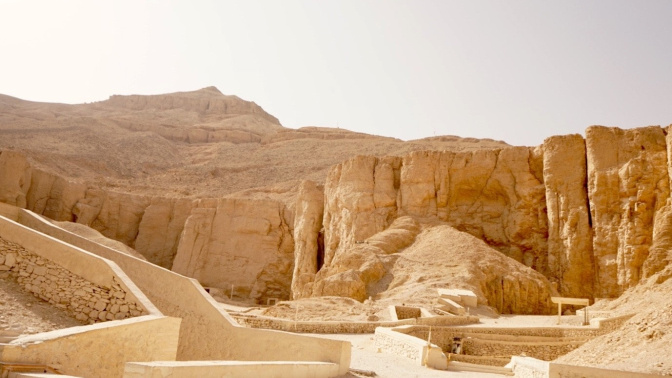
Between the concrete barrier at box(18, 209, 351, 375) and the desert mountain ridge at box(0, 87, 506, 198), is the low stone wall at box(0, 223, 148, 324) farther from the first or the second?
the desert mountain ridge at box(0, 87, 506, 198)

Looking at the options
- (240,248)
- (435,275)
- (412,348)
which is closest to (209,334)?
(412,348)

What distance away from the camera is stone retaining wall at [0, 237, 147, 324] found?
10219mm

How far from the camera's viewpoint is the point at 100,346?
8.59 meters

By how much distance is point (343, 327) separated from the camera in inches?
841

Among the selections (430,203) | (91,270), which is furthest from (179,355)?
(430,203)

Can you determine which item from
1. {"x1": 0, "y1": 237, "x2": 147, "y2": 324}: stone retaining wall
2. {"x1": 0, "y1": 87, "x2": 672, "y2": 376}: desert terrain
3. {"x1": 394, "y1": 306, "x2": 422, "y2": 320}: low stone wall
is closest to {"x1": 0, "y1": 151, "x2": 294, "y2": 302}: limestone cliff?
{"x1": 0, "y1": 87, "x2": 672, "y2": 376}: desert terrain

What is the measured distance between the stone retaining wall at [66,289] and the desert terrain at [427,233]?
37 cm

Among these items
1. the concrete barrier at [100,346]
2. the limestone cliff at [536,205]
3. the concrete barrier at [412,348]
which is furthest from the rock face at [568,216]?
the concrete barrier at [100,346]

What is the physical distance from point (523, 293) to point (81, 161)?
55190 millimetres

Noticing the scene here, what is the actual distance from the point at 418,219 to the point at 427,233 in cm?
223

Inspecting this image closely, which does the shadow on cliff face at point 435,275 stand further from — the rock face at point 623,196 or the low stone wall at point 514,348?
the low stone wall at point 514,348

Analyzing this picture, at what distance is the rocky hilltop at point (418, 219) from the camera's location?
32.3 m

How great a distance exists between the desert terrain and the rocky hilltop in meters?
0.09

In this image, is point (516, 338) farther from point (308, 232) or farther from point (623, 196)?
point (308, 232)
